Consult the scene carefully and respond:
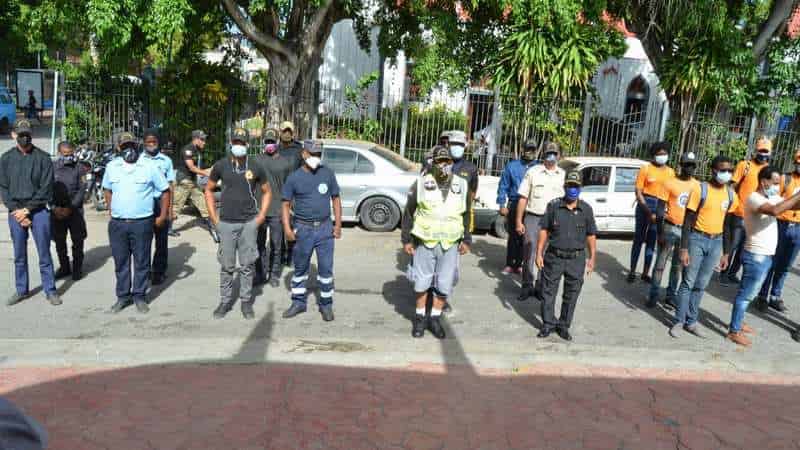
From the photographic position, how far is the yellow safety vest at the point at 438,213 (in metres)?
6.00

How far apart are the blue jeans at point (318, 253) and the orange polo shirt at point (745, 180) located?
4905mm

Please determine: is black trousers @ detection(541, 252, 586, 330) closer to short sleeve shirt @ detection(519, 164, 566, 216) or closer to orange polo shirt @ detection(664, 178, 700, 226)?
short sleeve shirt @ detection(519, 164, 566, 216)

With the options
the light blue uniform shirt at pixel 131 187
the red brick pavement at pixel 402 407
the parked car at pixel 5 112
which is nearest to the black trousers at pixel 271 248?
the light blue uniform shirt at pixel 131 187

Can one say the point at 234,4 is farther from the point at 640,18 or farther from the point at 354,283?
the point at 640,18

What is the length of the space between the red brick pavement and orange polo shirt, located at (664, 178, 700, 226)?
6.46ft

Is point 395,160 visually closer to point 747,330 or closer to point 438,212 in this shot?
point 438,212

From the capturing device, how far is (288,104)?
1374 centimetres

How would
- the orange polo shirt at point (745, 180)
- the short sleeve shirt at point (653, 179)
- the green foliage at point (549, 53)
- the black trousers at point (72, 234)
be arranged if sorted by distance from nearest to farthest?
the black trousers at point (72, 234), the orange polo shirt at point (745, 180), the short sleeve shirt at point (653, 179), the green foliage at point (549, 53)

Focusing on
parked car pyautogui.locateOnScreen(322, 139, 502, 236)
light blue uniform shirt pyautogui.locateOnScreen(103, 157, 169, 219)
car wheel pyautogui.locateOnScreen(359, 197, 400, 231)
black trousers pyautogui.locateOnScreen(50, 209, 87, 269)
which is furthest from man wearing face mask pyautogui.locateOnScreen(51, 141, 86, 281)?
car wheel pyautogui.locateOnScreen(359, 197, 400, 231)

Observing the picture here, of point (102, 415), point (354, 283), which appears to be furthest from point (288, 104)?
point (102, 415)

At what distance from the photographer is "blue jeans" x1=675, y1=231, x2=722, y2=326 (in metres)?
6.45

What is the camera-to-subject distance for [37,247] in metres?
6.83

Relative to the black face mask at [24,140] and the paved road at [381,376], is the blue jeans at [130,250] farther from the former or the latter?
the black face mask at [24,140]

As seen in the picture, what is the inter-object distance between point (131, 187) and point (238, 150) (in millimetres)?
1098
